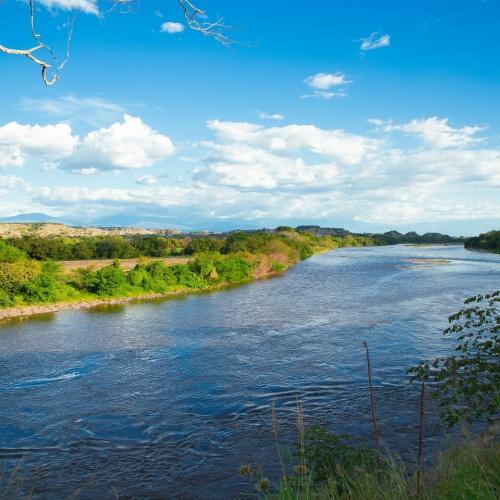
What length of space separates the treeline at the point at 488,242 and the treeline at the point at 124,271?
4826cm

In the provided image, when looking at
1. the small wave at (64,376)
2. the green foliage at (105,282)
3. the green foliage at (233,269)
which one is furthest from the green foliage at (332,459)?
the green foliage at (233,269)

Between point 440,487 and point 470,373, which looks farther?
point 470,373

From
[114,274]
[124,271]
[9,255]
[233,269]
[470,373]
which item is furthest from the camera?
[233,269]

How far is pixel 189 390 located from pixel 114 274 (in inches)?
966

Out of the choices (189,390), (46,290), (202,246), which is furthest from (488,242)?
(189,390)

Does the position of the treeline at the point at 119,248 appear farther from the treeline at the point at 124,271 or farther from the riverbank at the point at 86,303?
the riverbank at the point at 86,303

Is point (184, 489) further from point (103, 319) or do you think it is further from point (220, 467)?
point (103, 319)

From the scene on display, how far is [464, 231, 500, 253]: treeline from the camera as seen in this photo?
317 feet

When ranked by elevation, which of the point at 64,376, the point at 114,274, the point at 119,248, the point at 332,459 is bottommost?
the point at 64,376

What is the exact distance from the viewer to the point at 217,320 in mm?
28469

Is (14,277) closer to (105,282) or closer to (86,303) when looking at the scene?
(86,303)

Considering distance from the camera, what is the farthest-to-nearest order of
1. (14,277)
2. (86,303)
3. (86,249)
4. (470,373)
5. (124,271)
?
(86,249) < (124,271) < (86,303) < (14,277) < (470,373)

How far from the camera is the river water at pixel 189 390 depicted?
1081 cm

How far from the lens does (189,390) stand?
15930 mm
